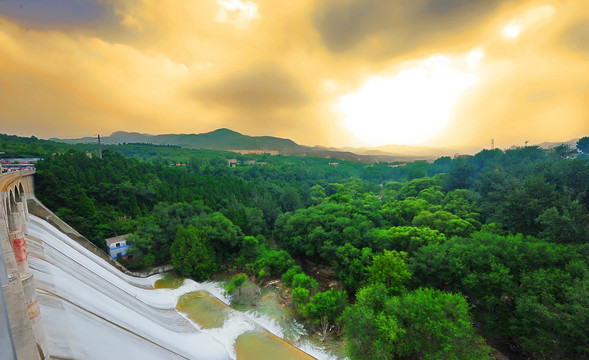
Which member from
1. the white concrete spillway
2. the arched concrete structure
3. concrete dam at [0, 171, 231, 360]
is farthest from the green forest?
the arched concrete structure

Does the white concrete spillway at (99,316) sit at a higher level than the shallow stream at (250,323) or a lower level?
higher

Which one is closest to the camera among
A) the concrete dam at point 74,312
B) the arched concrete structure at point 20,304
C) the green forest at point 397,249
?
the arched concrete structure at point 20,304

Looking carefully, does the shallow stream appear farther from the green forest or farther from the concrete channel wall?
the concrete channel wall

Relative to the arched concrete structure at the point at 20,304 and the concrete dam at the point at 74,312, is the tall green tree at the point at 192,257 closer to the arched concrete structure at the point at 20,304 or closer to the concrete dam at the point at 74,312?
the concrete dam at the point at 74,312

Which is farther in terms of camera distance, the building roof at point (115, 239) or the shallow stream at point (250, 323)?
the building roof at point (115, 239)

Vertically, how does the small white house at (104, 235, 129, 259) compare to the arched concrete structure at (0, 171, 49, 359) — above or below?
below

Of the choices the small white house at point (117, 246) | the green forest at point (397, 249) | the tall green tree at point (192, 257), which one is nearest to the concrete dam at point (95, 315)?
the tall green tree at point (192, 257)

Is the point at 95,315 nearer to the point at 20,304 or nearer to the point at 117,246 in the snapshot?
the point at 20,304
